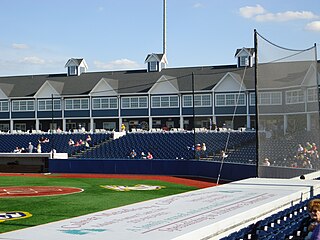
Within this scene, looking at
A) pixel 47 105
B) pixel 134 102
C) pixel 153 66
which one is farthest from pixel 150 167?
pixel 153 66

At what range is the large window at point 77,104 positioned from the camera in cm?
5925

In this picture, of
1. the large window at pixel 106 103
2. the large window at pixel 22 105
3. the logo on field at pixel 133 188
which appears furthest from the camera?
the large window at pixel 22 105

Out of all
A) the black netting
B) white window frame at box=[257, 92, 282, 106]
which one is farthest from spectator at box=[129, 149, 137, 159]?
white window frame at box=[257, 92, 282, 106]

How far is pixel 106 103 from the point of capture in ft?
190

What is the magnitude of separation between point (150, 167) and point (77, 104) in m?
28.5

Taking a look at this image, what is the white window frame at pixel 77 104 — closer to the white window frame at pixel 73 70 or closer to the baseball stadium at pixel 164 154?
the baseball stadium at pixel 164 154

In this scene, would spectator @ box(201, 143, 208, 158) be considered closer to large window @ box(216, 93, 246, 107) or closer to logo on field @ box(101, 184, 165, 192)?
logo on field @ box(101, 184, 165, 192)

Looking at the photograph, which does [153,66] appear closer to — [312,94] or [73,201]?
[73,201]

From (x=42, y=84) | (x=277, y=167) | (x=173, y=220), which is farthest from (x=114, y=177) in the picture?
(x=42, y=84)

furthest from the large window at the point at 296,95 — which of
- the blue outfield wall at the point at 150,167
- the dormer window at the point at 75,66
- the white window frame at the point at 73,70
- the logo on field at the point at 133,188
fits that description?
the white window frame at the point at 73,70

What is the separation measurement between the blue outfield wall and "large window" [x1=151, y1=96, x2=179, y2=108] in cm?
2192

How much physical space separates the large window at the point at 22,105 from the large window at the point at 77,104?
453cm

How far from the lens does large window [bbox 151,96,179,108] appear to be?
5578cm


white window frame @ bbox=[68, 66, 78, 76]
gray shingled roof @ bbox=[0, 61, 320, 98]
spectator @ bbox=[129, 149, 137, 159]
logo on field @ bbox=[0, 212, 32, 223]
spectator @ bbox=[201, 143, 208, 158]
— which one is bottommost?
logo on field @ bbox=[0, 212, 32, 223]
